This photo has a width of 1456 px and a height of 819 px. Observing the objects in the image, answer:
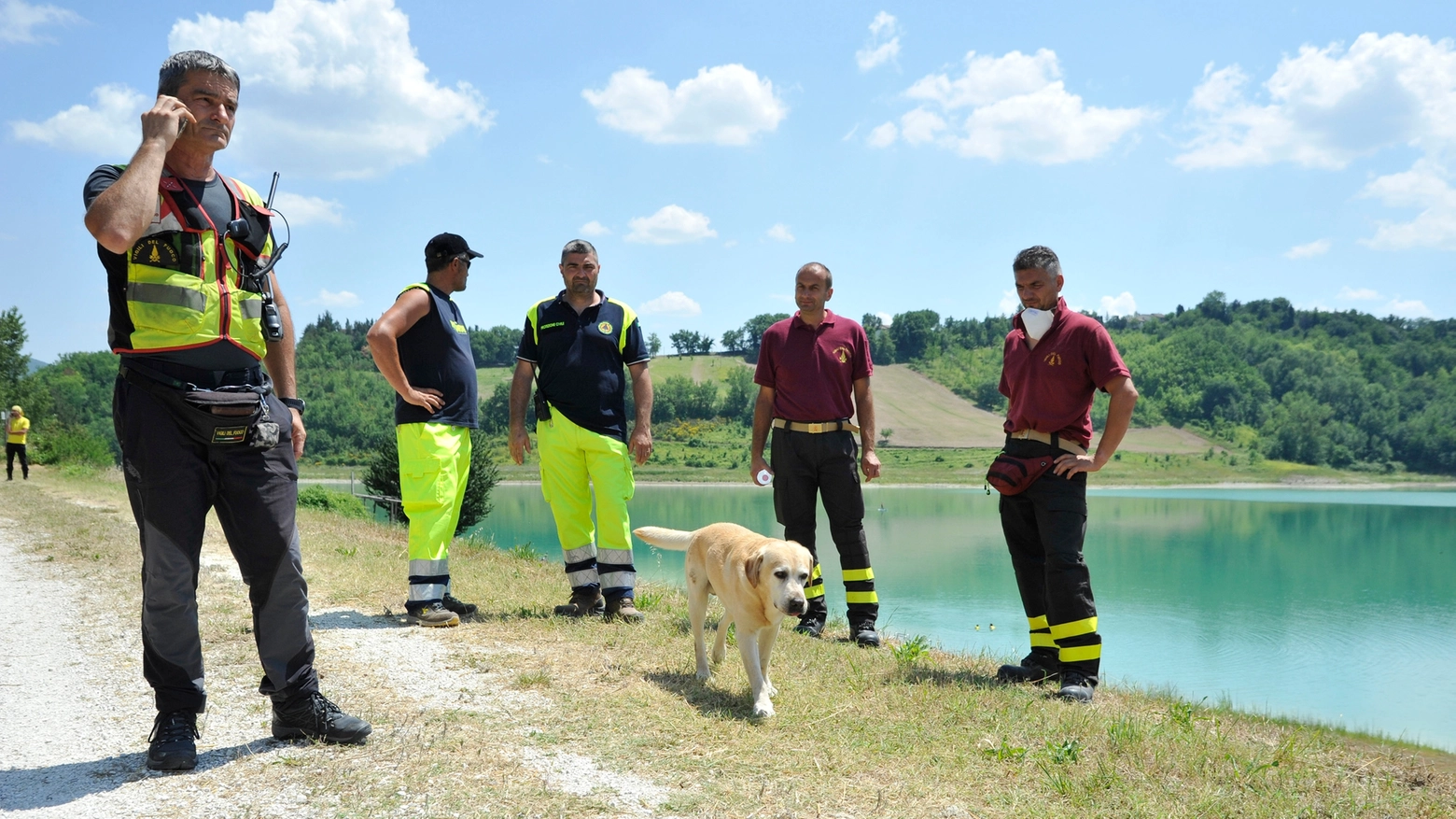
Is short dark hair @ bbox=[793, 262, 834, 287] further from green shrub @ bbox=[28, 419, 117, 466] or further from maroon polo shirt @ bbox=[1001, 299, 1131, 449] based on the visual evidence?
green shrub @ bbox=[28, 419, 117, 466]

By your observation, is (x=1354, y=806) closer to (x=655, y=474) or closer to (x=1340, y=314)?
(x=655, y=474)

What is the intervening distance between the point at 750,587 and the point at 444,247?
3.39 meters

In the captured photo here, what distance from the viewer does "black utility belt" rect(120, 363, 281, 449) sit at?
3.05 metres

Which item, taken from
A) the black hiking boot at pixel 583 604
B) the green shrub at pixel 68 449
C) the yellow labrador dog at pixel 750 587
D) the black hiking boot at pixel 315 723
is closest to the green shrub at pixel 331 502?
the green shrub at pixel 68 449

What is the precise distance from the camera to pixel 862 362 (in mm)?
6750

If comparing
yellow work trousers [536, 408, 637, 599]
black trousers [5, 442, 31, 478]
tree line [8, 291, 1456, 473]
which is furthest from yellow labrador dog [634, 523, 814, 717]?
tree line [8, 291, 1456, 473]

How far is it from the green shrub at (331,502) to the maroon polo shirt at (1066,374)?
65.1 ft

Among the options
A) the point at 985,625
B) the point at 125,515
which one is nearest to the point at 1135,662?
the point at 985,625

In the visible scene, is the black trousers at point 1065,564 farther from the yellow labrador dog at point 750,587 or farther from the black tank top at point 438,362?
the black tank top at point 438,362

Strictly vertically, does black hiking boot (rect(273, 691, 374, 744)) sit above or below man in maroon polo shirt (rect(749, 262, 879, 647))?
below

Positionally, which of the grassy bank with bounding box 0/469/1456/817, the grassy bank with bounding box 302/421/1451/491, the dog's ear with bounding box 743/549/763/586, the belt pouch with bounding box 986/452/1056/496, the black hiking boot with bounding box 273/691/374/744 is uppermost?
the belt pouch with bounding box 986/452/1056/496

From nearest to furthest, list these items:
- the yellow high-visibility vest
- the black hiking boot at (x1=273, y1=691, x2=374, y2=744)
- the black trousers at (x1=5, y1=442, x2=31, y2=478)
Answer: the yellow high-visibility vest < the black hiking boot at (x1=273, y1=691, x2=374, y2=744) < the black trousers at (x1=5, y1=442, x2=31, y2=478)

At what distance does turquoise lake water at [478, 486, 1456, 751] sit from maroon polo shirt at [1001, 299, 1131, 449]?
2.72 metres

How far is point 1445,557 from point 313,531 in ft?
123
